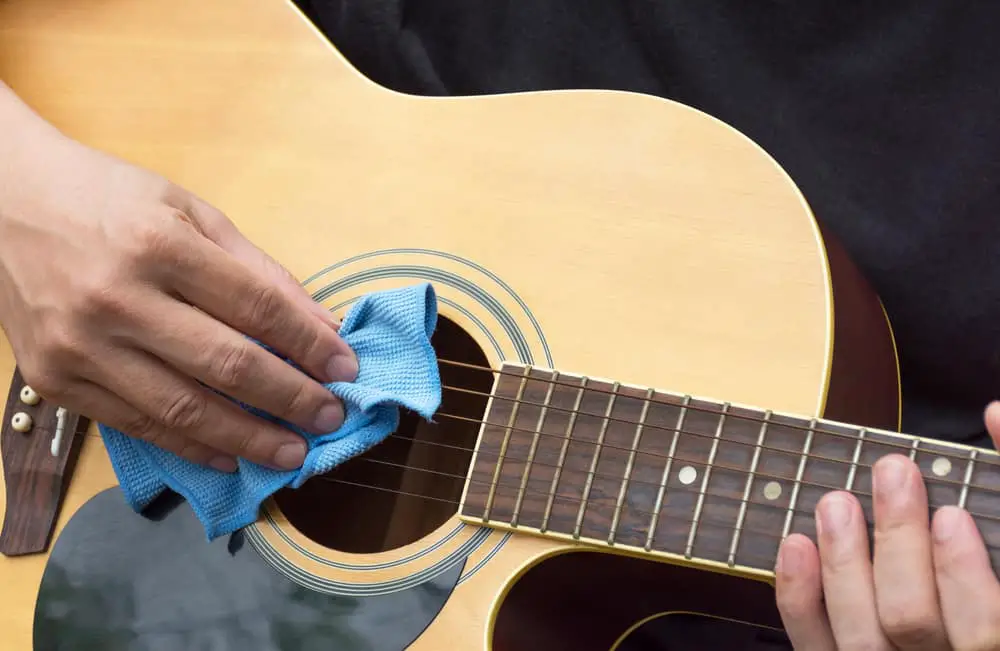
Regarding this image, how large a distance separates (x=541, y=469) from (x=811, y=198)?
44 cm

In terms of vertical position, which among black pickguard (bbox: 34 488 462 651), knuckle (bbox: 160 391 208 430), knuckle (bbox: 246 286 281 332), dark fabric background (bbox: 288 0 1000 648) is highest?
dark fabric background (bbox: 288 0 1000 648)

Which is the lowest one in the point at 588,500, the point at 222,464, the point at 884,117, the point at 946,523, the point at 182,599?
the point at 182,599

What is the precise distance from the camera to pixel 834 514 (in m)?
0.61

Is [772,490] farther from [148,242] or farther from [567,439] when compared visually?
[148,242]

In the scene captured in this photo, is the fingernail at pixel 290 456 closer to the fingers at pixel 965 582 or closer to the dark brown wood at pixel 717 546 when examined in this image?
the dark brown wood at pixel 717 546

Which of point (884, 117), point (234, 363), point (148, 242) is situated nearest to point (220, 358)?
point (234, 363)

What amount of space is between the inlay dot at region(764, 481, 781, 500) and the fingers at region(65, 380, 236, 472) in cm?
46

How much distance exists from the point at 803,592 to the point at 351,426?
38cm

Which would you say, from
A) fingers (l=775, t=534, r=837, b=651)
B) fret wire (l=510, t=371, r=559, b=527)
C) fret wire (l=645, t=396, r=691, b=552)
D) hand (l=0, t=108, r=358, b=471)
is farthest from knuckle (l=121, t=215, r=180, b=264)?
fingers (l=775, t=534, r=837, b=651)

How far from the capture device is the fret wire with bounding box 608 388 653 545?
68 cm

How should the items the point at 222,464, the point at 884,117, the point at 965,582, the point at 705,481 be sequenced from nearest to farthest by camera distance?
the point at 965,582
the point at 705,481
the point at 222,464
the point at 884,117

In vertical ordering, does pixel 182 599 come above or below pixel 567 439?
below

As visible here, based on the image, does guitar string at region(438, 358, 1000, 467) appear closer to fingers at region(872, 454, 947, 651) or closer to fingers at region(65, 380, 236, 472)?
fingers at region(872, 454, 947, 651)

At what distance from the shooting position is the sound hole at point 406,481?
775 mm
